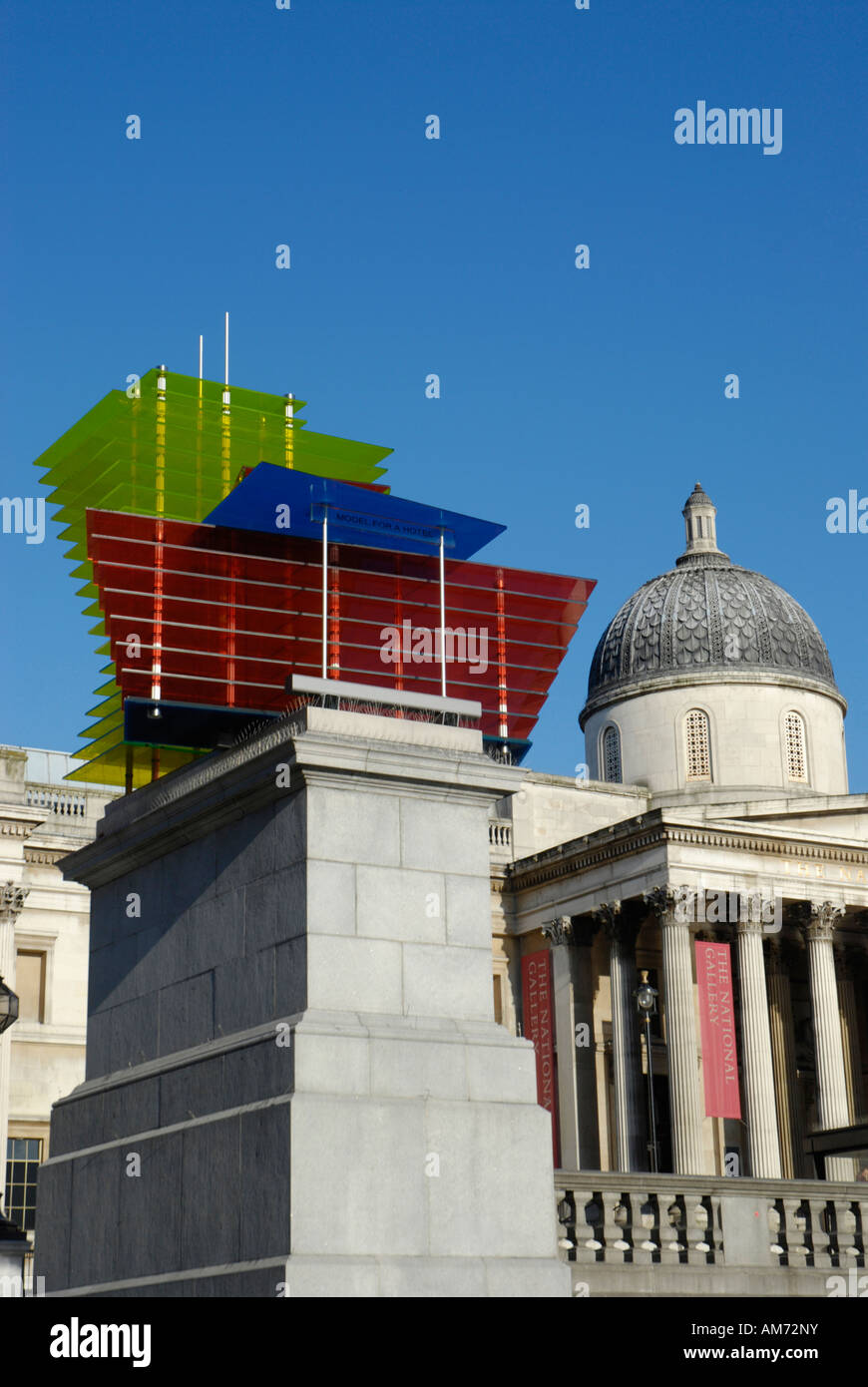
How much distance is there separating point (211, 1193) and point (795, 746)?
55.8 meters

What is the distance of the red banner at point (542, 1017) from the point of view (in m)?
Result: 54.3

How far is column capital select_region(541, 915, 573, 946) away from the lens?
54594 mm

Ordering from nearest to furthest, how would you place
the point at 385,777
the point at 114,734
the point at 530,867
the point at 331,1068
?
the point at 331,1068, the point at 385,777, the point at 114,734, the point at 530,867

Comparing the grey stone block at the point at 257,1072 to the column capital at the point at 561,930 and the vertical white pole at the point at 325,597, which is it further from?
the column capital at the point at 561,930

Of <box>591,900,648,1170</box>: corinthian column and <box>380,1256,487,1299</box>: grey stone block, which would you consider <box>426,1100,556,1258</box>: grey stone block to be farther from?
<box>591,900,648,1170</box>: corinthian column

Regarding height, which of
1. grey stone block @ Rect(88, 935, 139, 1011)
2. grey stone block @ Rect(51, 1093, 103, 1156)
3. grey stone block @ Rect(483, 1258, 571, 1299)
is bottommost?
grey stone block @ Rect(483, 1258, 571, 1299)

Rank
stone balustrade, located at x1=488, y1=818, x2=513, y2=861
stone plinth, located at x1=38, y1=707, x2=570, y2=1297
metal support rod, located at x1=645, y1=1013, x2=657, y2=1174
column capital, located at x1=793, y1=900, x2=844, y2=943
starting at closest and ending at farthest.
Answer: stone plinth, located at x1=38, y1=707, x2=570, y2=1297
metal support rod, located at x1=645, y1=1013, x2=657, y2=1174
column capital, located at x1=793, y1=900, x2=844, y2=943
stone balustrade, located at x1=488, y1=818, x2=513, y2=861

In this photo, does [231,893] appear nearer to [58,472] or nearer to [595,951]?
[58,472]

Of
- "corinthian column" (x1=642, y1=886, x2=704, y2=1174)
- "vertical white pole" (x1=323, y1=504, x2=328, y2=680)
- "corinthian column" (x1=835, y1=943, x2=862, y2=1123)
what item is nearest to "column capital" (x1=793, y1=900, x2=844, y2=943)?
"corinthian column" (x1=642, y1=886, x2=704, y2=1174)

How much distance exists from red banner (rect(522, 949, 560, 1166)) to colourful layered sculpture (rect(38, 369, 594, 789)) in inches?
1471

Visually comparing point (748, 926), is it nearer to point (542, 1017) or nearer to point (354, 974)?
point (542, 1017)

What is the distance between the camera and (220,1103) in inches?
565
